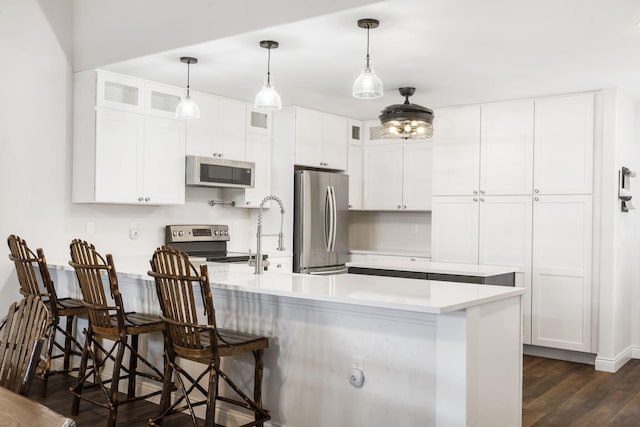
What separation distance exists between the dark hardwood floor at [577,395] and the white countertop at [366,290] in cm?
114

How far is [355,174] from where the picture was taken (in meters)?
6.59

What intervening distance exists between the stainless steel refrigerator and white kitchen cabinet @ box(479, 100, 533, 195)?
1.50 meters

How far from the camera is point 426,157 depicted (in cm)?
620

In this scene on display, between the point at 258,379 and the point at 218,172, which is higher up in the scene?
the point at 218,172

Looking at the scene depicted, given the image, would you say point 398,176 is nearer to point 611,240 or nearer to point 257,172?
point 257,172

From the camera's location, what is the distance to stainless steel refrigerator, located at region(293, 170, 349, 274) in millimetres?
5789

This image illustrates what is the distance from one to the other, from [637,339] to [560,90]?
7.84 feet

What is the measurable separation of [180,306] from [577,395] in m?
2.91

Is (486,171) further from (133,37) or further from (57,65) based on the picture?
(57,65)

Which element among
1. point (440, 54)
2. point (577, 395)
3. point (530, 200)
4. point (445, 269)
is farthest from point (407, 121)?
point (577, 395)

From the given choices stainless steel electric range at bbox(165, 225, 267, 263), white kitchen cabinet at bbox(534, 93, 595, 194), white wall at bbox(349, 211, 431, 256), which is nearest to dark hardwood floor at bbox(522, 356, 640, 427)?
white kitchen cabinet at bbox(534, 93, 595, 194)

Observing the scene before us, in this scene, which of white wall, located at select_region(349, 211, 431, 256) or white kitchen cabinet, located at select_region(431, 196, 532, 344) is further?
white wall, located at select_region(349, 211, 431, 256)

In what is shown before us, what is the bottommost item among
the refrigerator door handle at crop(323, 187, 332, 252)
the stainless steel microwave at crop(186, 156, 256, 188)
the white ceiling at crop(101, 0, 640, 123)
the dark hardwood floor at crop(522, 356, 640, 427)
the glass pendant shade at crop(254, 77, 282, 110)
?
the dark hardwood floor at crop(522, 356, 640, 427)

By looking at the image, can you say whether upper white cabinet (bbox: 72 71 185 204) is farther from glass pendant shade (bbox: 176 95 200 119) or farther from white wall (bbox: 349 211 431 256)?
white wall (bbox: 349 211 431 256)
